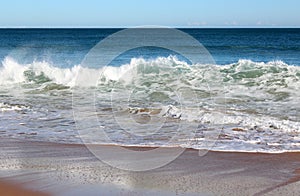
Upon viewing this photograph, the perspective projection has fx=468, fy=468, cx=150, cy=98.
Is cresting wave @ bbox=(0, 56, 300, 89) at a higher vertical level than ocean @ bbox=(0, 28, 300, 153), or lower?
higher

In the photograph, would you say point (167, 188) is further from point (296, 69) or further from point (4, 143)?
point (296, 69)

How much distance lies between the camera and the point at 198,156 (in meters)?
6.47

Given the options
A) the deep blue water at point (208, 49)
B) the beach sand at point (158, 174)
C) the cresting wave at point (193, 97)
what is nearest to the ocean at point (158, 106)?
the cresting wave at point (193, 97)

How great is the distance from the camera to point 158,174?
18.3 feet

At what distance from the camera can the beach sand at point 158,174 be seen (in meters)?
5.01

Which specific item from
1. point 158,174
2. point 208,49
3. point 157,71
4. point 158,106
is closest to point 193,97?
point 158,106

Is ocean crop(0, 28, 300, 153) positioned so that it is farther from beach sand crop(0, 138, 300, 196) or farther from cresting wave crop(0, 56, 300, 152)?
beach sand crop(0, 138, 300, 196)

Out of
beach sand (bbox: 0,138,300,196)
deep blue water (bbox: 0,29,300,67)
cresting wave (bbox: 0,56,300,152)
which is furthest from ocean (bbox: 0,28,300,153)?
deep blue water (bbox: 0,29,300,67)

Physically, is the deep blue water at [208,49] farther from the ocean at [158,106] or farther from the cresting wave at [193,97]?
the ocean at [158,106]

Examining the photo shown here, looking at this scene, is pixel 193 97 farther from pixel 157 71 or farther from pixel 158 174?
pixel 158 174

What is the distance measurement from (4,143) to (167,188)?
323cm

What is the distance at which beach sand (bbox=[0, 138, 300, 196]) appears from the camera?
5.01 metres

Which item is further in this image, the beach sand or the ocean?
the ocean

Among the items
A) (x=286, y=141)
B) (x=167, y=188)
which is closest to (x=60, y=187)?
(x=167, y=188)
